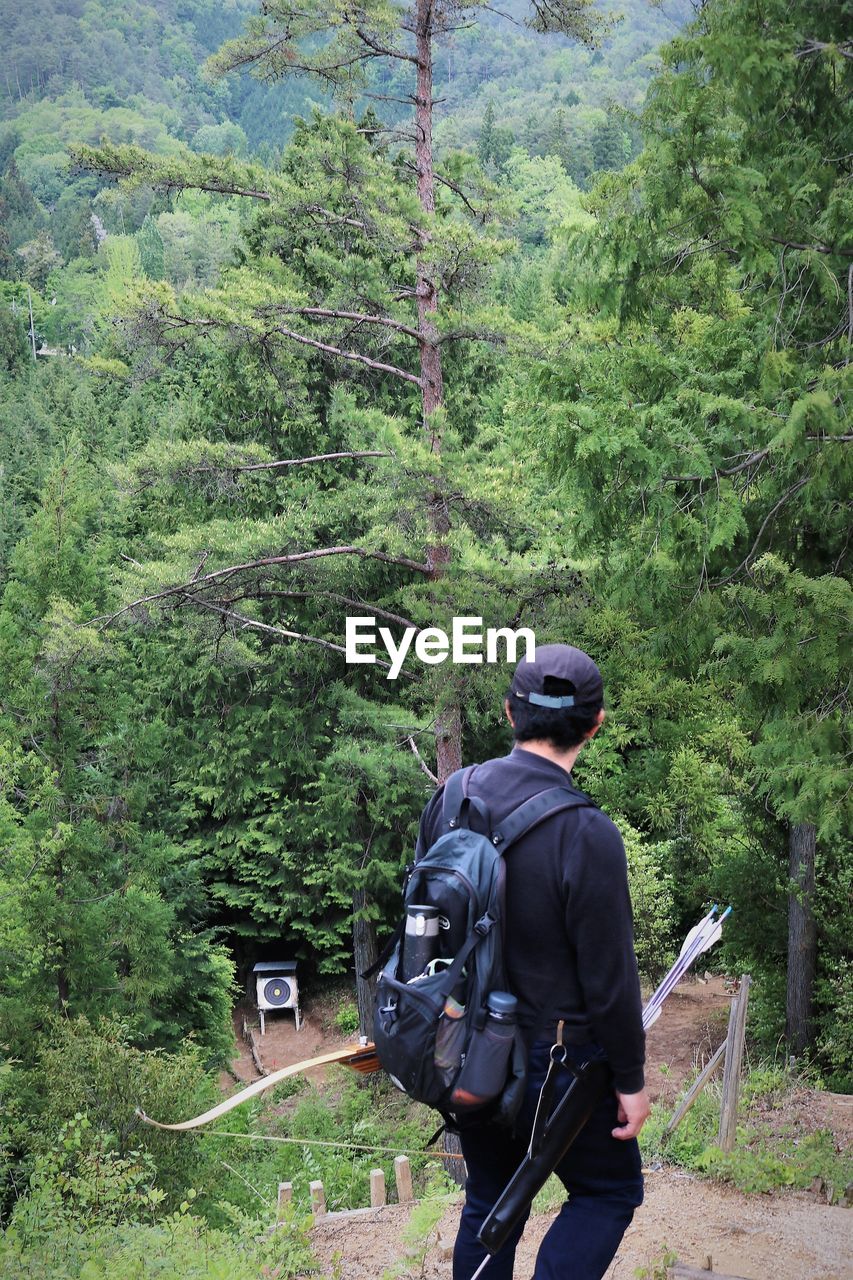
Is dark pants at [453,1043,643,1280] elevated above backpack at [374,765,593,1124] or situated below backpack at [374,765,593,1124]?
below

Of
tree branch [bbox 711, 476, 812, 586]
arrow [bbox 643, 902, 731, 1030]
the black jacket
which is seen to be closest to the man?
the black jacket

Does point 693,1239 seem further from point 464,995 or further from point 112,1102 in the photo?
point 112,1102

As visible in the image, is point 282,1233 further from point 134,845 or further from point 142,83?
point 142,83

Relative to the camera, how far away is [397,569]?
1438cm

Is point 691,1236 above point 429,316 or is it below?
below

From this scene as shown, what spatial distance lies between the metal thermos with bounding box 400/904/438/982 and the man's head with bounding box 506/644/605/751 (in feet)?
1.44

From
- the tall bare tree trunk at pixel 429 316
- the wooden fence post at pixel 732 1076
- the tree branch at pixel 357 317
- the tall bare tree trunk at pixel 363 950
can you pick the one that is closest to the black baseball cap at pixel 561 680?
the wooden fence post at pixel 732 1076

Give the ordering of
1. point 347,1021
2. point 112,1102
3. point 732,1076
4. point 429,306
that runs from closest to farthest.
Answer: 1. point 732,1076
2. point 112,1102
3. point 429,306
4. point 347,1021

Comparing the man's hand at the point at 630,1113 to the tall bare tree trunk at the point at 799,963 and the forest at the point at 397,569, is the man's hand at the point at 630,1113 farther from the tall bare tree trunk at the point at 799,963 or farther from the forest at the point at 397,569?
the tall bare tree trunk at the point at 799,963

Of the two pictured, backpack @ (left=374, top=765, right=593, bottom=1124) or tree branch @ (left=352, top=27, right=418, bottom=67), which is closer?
backpack @ (left=374, top=765, right=593, bottom=1124)

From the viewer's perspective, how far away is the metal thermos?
249 centimetres

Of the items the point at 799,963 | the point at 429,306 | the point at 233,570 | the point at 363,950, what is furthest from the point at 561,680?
the point at 363,950

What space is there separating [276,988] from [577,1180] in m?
20.3

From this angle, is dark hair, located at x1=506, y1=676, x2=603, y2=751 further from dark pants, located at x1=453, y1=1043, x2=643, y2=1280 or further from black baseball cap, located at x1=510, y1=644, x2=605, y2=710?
dark pants, located at x1=453, y1=1043, x2=643, y2=1280
